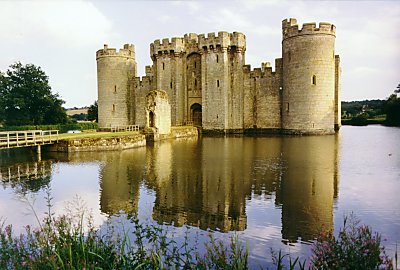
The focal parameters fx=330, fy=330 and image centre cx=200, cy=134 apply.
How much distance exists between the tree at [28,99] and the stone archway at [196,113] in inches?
613

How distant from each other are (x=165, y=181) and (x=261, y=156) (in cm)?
574

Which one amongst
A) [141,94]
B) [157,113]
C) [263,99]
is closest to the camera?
[157,113]

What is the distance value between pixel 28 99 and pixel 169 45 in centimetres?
1647

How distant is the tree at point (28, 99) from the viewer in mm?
33844

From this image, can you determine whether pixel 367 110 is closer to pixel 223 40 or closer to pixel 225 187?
pixel 223 40

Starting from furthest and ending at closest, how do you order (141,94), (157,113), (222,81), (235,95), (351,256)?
(141,94) → (235,95) → (222,81) → (157,113) → (351,256)

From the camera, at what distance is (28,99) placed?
113 ft

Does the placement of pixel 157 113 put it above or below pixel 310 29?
below

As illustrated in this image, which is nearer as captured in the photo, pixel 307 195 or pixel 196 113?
pixel 307 195

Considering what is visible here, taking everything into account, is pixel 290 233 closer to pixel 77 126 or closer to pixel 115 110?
pixel 115 110

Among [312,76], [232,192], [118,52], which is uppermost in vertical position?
[118,52]

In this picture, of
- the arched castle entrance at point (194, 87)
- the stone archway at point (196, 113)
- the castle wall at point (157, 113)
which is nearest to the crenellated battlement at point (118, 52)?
the arched castle entrance at point (194, 87)

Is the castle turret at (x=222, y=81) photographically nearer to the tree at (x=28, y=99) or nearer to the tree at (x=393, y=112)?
the tree at (x=28, y=99)

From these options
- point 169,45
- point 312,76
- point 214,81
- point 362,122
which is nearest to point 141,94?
point 169,45
